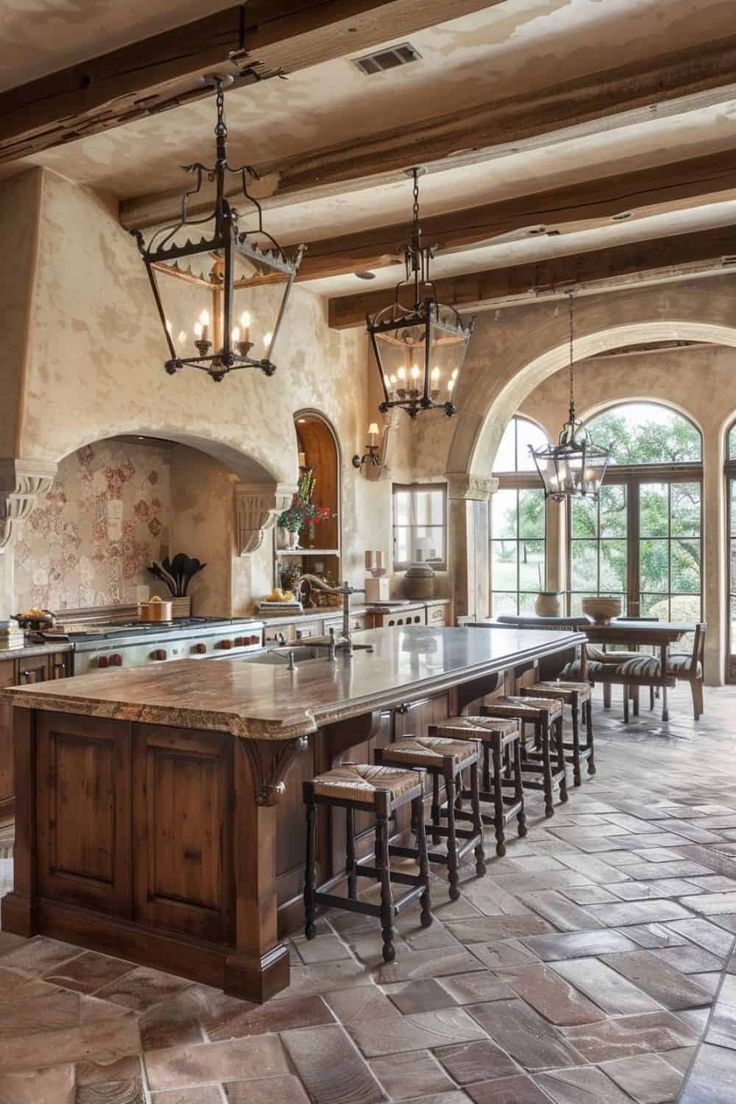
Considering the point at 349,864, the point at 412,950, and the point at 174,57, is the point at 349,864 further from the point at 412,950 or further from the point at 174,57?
the point at 174,57

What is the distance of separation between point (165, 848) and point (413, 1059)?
1.13 meters

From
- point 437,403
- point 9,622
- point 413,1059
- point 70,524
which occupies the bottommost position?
point 413,1059

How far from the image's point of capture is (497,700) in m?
5.12

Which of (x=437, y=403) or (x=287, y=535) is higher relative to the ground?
(x=437, y=403)

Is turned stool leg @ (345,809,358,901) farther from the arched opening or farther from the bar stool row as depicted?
the arched opening

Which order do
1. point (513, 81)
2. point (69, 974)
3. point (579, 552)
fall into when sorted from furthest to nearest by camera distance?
point (579, 552)
point (513, 81)
point (69, 974)

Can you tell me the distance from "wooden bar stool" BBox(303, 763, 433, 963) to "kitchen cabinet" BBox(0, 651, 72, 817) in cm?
205

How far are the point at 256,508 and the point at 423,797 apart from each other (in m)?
3.68

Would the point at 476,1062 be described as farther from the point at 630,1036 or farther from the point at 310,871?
the point at 310,871

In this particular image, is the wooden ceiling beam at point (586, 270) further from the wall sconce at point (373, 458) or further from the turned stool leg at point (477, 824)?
the turned stool leg at point (477, 824)

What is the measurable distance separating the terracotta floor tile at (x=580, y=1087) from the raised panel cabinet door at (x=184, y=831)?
1.14 metres

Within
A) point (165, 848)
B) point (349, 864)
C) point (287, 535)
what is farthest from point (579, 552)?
point (165, 848)

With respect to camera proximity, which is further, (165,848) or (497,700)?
(497,700)

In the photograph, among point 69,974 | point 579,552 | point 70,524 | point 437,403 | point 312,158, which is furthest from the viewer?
point 579,552
